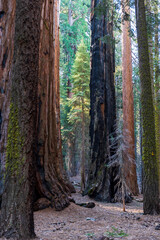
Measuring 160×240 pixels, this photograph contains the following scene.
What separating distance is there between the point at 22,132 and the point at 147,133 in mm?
4135

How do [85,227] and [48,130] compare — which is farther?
[48,130]

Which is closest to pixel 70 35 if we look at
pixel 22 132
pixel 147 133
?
pixel 147 133

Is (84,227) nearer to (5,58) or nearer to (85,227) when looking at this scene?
(85,227)

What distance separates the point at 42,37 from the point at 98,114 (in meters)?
4.23

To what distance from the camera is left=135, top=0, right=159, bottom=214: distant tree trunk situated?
19.4 feet

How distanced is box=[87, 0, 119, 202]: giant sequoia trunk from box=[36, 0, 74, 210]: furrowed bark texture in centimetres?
276

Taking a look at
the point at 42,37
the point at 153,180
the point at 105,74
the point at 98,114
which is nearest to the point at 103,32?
the point at 105,74

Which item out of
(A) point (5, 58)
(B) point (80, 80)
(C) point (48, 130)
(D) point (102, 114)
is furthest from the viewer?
(B) point (80, 80)

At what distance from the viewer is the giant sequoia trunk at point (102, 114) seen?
8.90 meters

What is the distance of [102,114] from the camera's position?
959 cm

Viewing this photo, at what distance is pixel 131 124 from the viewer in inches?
506

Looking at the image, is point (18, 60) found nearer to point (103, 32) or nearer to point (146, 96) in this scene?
point (146, 96)

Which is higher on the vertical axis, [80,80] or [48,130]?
[80,80]

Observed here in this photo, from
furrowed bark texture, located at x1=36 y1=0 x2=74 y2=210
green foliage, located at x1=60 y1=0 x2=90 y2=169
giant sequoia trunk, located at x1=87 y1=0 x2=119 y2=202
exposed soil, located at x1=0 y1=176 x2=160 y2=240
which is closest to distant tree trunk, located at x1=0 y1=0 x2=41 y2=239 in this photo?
exposed soil, located at x1=0 y1=176 x2=160 y2=240
